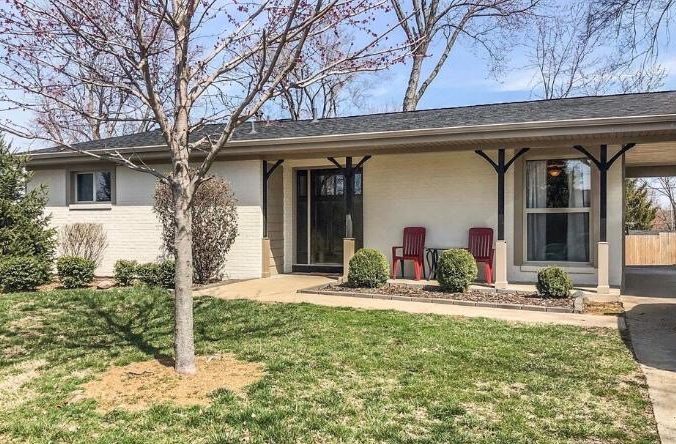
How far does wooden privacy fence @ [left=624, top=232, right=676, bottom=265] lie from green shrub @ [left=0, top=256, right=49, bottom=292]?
57.2ft

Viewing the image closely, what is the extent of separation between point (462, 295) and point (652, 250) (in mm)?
13275

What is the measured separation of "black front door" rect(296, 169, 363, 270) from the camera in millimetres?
12023

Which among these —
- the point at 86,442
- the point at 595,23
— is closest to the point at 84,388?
the point at 86,442

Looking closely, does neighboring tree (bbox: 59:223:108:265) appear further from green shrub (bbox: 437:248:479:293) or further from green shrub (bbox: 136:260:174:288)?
green shrub (bbox: 437:248:479:293)

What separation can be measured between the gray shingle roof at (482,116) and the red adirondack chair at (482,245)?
2035 mm

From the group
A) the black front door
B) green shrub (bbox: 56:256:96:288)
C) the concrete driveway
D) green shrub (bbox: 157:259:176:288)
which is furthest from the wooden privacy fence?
green shrub (bbox: 56:256:96:288)

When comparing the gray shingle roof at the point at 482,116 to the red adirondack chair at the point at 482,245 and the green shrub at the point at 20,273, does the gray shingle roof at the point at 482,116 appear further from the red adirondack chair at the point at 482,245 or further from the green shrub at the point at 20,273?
the green shrub at the point at 20,273

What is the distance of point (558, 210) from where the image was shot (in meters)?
9.87

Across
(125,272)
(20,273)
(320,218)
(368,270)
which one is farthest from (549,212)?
(20,273)

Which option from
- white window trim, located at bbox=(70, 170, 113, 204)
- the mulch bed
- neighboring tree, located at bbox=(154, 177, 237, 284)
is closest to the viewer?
the mulch bed

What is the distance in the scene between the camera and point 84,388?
165 inches

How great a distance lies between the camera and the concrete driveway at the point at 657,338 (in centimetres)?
367

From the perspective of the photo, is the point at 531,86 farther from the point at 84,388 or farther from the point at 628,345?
the point at 84,388

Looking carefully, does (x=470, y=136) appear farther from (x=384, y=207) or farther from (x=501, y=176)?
(x=384, y=207)
